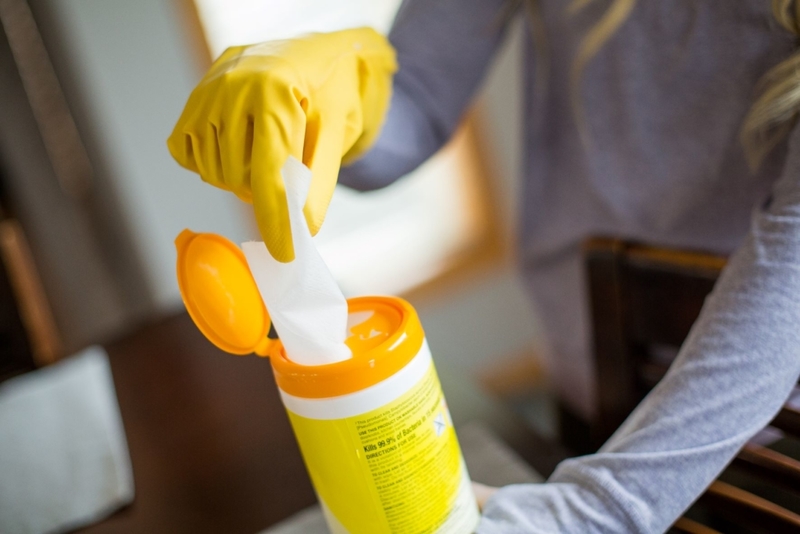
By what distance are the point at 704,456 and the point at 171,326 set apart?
722 mm

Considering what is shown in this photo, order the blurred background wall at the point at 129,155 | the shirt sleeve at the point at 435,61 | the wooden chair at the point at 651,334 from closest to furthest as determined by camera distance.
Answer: the wooden chair at the point at 651,334
the shirt sleeve at the point at 435,61
the blurred background wall at the point at 129,155

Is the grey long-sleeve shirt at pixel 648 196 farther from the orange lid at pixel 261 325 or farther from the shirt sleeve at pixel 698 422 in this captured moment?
the orange lid at pixel 261 325

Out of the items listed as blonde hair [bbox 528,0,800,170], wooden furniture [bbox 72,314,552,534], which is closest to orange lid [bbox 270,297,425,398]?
wooden furniture [bbox 72,314,552,534]

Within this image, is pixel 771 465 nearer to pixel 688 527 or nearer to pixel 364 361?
pixel 688 527

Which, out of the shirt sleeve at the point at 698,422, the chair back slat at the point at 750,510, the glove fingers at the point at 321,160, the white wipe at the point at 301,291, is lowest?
the chair back slat at the point at 750,510

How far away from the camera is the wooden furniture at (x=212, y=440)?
0.49 m

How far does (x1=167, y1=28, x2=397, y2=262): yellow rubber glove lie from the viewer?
31 cm

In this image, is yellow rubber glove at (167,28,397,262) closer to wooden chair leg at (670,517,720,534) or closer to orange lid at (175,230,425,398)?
orange lid at (175,230,425,398)

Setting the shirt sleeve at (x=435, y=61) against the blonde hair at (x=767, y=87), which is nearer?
the blonde hair at (x=767, y=87)

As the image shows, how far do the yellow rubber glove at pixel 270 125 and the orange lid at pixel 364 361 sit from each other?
0.20ft

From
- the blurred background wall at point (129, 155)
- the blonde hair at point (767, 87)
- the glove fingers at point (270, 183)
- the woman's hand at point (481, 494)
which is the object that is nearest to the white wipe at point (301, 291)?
the glove fingers at point (270, 183)

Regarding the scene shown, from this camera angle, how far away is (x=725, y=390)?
0.36 metres

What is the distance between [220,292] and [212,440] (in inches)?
12.7

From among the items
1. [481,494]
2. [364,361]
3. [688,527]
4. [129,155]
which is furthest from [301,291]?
[129,155]
